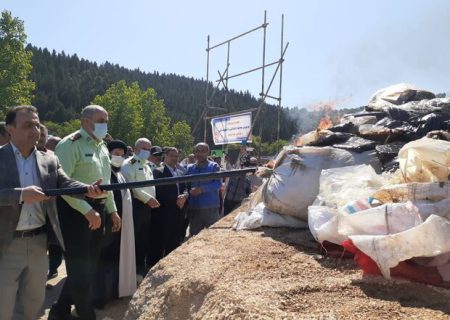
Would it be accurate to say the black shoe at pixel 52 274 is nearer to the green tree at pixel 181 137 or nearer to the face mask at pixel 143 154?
the face mask at pixel 143 154

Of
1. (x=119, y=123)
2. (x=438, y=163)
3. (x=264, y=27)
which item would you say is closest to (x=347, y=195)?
(x=438, y=163)

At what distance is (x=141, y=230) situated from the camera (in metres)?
4.80

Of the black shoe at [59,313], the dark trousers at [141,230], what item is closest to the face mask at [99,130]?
the dark trousers at [141,230]

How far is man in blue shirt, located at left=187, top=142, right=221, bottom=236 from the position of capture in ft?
17.9

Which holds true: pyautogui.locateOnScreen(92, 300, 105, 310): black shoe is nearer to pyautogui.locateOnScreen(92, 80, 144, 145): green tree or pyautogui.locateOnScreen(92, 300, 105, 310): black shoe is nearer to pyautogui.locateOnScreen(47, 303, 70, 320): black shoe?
pyautogui.locateOnScreen(47, 303, 70, 320): black shoe

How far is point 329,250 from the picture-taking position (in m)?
2.70

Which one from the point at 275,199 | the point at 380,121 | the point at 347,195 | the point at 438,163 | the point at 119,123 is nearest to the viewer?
the point at 438,163

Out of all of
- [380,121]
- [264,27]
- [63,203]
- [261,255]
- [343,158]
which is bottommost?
[261,255]

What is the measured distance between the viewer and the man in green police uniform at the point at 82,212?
3.26 m

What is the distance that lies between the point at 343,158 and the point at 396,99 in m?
1.40

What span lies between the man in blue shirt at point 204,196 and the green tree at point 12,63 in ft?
62.7

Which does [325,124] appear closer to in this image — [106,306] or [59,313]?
[106,306]

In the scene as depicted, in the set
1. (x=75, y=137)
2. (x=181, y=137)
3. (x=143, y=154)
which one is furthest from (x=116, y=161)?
(x=181, y=137)

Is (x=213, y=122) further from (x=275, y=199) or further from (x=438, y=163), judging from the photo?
(x=438, y=163)
